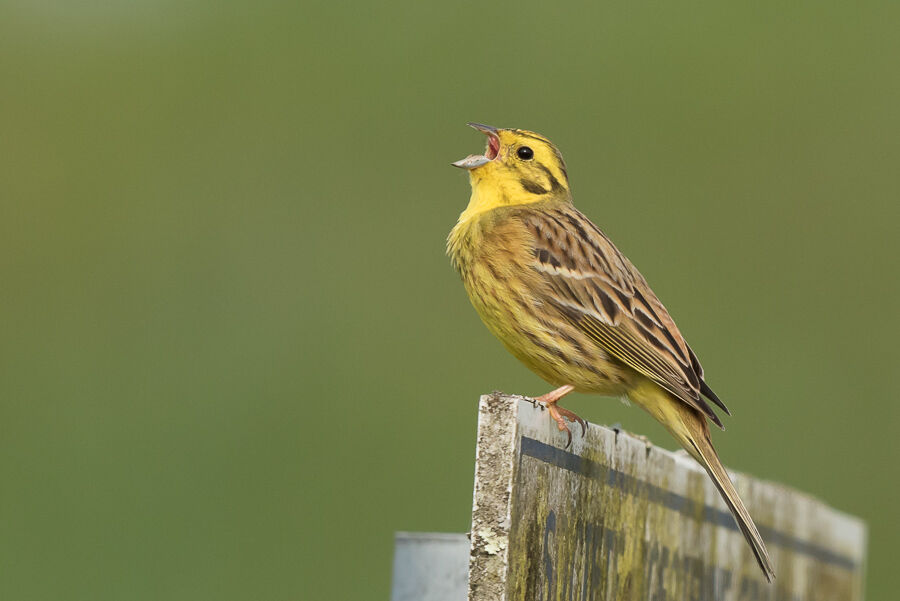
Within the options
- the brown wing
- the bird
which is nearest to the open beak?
the bird

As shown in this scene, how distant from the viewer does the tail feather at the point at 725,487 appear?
4.14 metres

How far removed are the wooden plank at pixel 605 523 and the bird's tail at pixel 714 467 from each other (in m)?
0.08

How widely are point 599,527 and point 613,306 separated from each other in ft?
4.63

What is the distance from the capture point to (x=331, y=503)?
9.59m

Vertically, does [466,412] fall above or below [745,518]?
above

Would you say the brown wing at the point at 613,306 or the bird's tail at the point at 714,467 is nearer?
the bird's tail at the point at 714,467

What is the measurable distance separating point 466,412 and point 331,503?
→ 66.8 inches

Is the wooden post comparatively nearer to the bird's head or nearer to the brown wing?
the brown wing

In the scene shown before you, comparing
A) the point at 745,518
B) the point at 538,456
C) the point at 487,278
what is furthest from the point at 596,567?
the point at 487,278

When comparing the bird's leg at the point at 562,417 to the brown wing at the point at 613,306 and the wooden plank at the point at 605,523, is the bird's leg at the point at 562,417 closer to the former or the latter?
the wooden plank at the point at 605,523

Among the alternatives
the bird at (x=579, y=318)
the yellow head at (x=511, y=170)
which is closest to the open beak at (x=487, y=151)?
the yellow head at (x=511, y=170)

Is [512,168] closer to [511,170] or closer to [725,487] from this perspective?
[511,170]

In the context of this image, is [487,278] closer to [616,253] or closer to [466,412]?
[616,253]

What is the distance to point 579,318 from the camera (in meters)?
4.80
